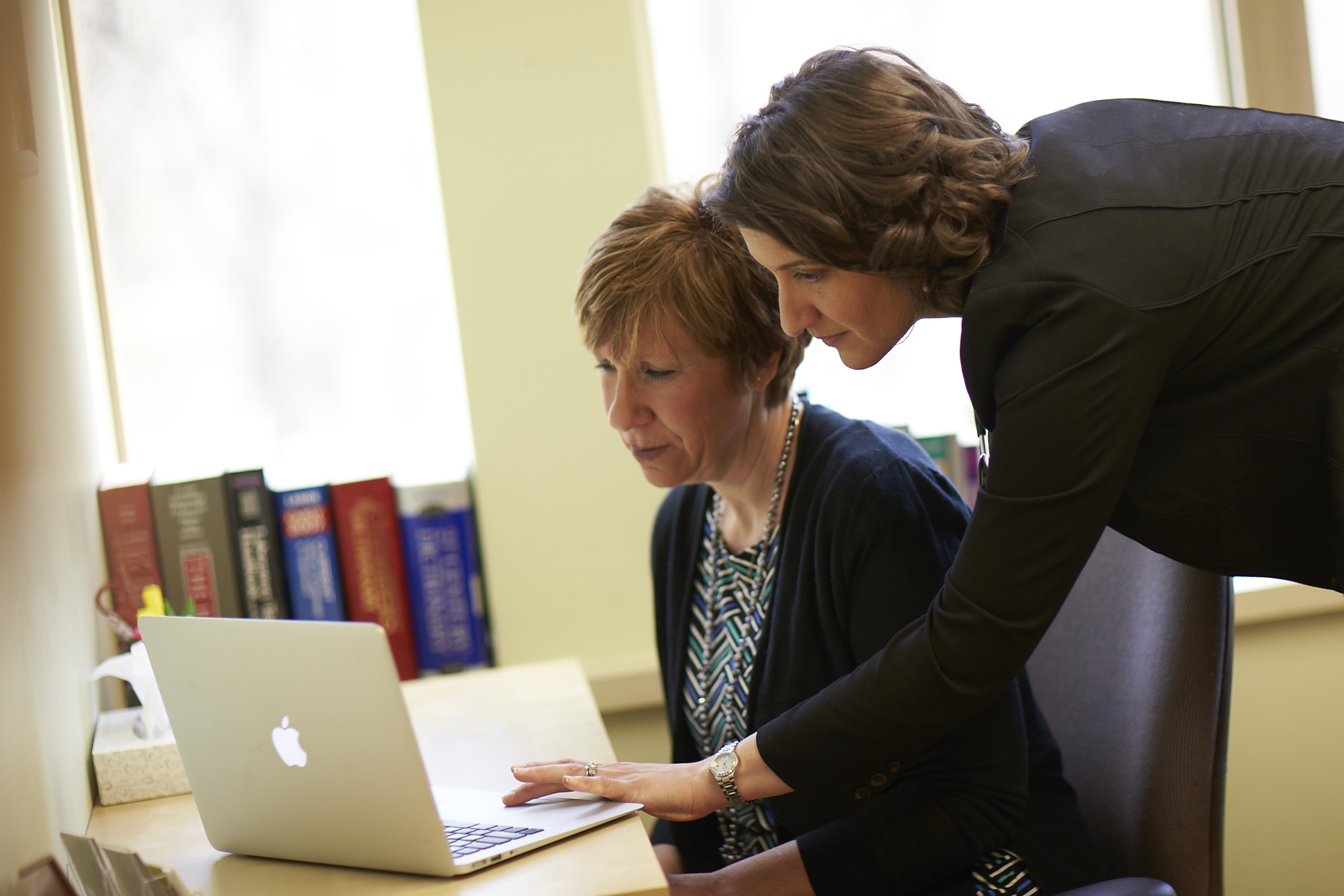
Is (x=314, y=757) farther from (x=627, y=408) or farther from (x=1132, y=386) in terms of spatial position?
(x=1132, y=386)

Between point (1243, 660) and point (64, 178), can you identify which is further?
point (1243, 660)

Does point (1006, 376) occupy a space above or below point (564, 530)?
above

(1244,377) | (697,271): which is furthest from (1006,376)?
(697,271)

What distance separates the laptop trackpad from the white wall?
14.2 inches

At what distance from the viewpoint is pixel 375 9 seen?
2.00 meters

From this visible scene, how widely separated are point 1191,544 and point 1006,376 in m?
0.26

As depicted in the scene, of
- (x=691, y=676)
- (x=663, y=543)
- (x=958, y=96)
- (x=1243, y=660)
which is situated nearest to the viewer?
(x=958, y=96)

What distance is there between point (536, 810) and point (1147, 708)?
629 millimetres

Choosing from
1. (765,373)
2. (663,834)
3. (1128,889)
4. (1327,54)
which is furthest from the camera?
(1327,54)

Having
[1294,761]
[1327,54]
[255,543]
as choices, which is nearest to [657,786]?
[255,543]

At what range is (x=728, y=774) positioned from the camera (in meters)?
1.02

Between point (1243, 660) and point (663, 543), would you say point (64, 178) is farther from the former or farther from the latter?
point (1243, 660)

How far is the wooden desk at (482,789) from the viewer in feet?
2.94

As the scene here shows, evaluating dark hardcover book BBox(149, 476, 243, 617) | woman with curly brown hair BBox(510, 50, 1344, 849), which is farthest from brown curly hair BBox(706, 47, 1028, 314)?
dark hardcover book BBox(149, 476, 243, 617)
